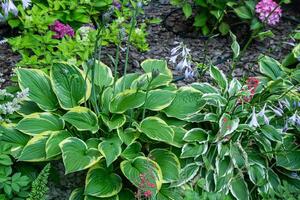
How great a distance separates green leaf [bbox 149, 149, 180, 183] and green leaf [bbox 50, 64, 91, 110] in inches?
23.3

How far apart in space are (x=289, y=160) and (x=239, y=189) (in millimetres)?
435

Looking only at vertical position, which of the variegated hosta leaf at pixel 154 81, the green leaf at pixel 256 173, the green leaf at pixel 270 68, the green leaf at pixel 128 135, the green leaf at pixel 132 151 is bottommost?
the green leaf at pixel 256 173

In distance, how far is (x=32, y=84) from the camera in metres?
3.27

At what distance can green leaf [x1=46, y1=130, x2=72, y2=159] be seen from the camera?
2.92 m

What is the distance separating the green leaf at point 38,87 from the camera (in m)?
3.23

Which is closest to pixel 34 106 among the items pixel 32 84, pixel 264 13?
pixel 32 84

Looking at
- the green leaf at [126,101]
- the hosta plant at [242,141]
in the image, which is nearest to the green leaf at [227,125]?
the hosta plant at [242,141]

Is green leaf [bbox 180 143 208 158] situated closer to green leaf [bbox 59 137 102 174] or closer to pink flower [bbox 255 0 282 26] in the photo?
green leaf [bbox 59 137 102 174]

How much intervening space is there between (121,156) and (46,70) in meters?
0.88

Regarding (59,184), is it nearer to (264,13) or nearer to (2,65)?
(2,65)

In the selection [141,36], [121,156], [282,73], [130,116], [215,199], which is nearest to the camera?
[215,199]

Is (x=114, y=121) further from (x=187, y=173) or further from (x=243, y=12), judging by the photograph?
(x=243, y=12)

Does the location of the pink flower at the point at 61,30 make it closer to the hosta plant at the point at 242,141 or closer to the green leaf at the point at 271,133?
the hosta plant at the point at 242,141

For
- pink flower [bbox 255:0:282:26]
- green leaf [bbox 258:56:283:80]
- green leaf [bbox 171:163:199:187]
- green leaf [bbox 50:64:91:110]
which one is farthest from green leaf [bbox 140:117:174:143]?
pink flower [bbox 255:0:282:26]
